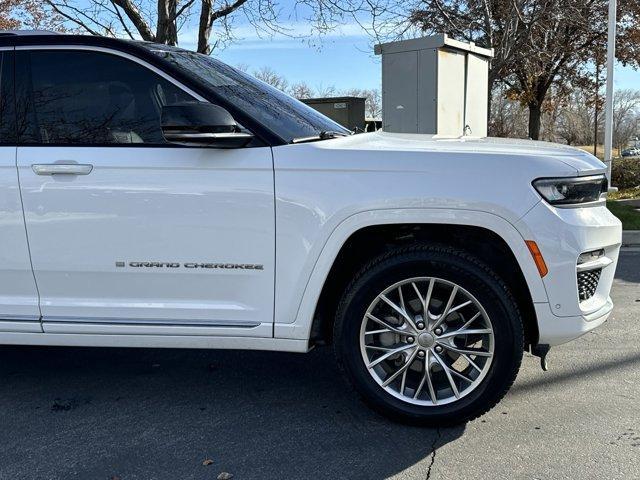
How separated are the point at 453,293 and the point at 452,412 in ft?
2.00

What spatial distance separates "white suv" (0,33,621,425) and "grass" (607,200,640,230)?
247 inches

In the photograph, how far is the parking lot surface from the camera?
Answer: 9.77 feet

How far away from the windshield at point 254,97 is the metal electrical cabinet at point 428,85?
4.69m

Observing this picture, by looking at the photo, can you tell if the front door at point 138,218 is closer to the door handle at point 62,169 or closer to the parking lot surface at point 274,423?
the door handle at point 62,169

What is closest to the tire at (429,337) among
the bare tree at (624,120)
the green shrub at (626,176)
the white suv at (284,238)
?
the white suv at (284,238)

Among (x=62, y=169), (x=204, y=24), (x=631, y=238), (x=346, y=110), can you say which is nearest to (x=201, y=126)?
(x=62, y=169)

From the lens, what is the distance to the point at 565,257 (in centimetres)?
307

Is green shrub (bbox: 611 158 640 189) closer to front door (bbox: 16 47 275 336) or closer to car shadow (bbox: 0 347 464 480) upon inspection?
car shadow (bbox: 0 347 464 480)

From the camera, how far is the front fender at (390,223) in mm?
3092

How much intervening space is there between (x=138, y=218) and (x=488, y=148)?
5.98ft

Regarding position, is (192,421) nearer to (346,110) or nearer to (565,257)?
(565,257)

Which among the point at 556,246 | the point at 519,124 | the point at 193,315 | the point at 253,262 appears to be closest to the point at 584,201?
the point at 556,246

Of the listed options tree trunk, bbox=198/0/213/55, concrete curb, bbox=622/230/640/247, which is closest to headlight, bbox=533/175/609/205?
concrete curb, bbox=622/230/640/247

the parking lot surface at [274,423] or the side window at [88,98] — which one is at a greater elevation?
the side window at [88,98]
